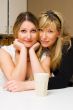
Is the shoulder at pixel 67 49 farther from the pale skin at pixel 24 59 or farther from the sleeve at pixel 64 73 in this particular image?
the pale skin at pixel 24 59

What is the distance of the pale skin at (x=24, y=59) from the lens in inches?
61.3

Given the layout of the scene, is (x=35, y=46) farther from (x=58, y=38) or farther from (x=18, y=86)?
(x=18, y=86)

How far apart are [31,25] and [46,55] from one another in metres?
0.22

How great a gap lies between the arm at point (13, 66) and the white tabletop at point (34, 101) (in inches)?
9.7

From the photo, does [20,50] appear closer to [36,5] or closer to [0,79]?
[0,79]

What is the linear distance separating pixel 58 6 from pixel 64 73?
207 cm

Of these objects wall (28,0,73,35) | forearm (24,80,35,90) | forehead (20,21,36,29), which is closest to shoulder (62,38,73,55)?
forehead (20,21,36,29)

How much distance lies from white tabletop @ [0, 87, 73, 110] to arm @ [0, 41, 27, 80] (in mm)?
245

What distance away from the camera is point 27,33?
1.67 metres

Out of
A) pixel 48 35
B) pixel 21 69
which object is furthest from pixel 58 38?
pixel 21 69

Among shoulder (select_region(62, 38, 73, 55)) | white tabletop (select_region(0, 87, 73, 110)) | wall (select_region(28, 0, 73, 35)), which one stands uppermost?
wall (select_region(28, 0, 73, 35))

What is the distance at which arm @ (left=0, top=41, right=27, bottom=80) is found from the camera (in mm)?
1544

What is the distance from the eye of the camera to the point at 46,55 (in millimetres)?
1683

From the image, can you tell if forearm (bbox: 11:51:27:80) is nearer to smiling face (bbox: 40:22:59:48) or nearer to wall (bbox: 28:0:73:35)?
smiling face (bbox: 40:22:59:48)
